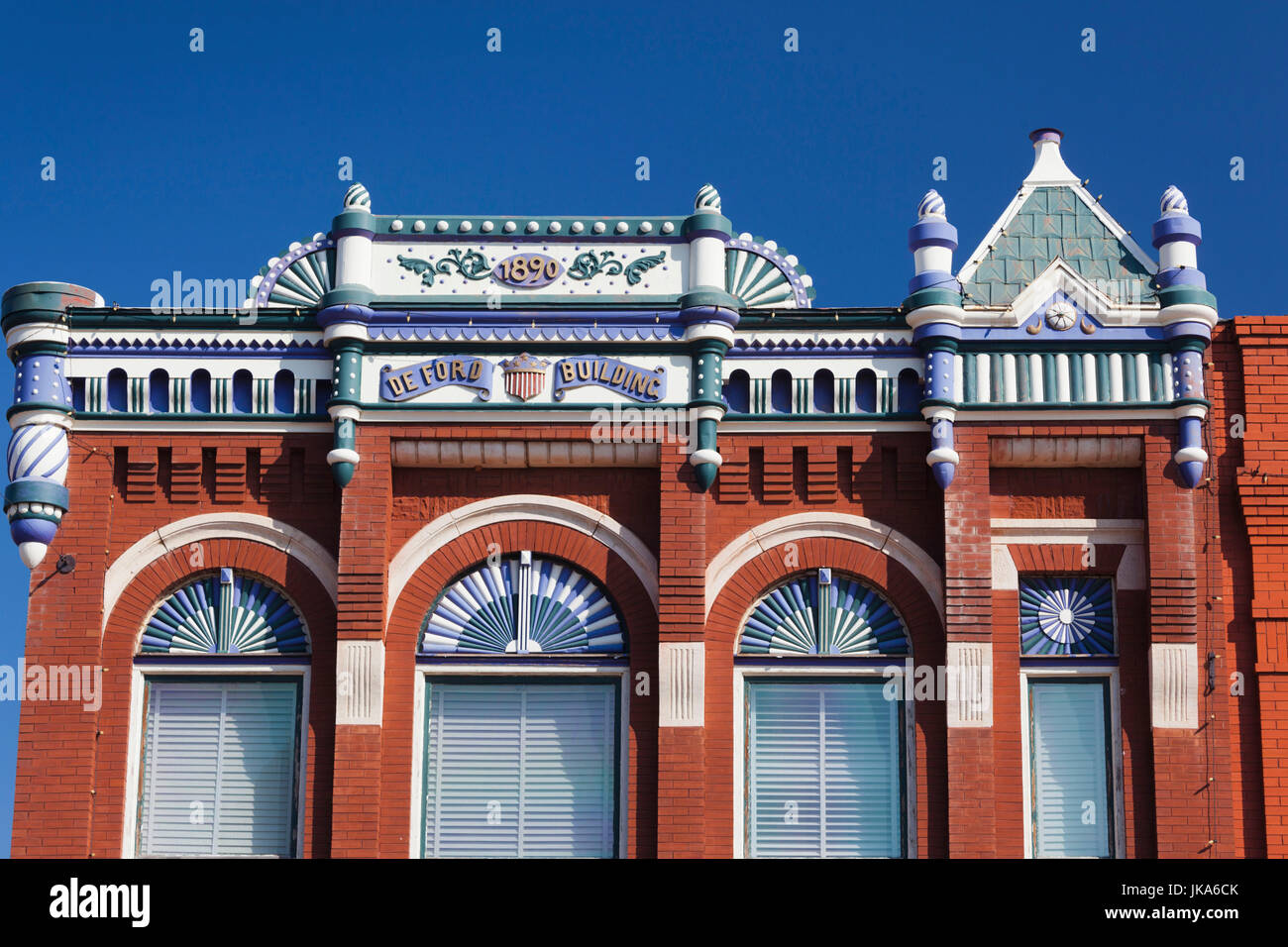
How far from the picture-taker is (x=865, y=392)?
2473cm

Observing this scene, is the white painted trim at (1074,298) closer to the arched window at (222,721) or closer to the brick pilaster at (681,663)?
the brick pilaster at (681,663)

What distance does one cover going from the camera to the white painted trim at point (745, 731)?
23594 mm

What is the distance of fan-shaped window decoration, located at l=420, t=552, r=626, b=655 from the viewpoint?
24.3 m

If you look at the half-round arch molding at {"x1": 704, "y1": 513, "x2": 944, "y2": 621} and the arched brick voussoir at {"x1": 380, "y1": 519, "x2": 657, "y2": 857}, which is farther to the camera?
the half-round arch molding at {"x1": 704, "y1": 513, "x2": 944, "y2": 621}

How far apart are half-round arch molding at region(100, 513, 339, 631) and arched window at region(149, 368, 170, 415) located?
1.35 m

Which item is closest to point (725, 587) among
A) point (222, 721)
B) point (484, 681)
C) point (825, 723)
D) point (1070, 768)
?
point (825, 723)

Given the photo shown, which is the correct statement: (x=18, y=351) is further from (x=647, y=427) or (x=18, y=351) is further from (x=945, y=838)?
(x=945, y=838)

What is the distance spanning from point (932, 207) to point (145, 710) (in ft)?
34.7

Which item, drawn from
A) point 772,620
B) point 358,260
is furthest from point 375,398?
point 772,620

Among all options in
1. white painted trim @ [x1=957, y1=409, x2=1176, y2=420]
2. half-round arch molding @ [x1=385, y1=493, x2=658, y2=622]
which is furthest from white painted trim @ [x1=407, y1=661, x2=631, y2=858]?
white painted trim @ [x1=957, y1=409, x2=1176, y2=420]

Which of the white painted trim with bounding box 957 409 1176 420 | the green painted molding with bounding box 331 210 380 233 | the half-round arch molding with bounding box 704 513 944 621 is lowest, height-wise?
the half-round arch molding with bounding box 704 513 944 621

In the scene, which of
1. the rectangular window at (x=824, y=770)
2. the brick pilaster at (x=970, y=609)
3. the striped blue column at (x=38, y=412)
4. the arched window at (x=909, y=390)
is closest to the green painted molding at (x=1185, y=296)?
the brick pilaster at (x=970, y=609)

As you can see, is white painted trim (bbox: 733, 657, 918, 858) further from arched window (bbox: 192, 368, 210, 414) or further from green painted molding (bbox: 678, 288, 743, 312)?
arched window (bbox: 192, 368, 210, 414)

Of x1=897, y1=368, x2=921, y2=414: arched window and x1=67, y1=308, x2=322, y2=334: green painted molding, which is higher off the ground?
x1=67, y1=308, x2=322, y2=334: green painted molding
